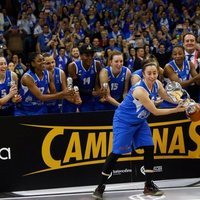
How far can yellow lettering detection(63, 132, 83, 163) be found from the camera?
24.5 ft

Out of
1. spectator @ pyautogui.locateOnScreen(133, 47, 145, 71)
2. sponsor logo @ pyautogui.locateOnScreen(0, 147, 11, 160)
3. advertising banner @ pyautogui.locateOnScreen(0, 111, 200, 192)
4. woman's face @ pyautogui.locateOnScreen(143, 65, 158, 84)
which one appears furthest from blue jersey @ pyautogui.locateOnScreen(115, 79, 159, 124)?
spectator @ pyautogui.locateOnScreen(133, 47, 145, 71)

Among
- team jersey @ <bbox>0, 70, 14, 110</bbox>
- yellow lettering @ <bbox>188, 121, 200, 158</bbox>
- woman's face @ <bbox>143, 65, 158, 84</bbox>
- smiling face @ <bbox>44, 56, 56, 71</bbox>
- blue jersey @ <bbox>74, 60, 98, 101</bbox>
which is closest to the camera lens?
woman's face @ <bbox>143, 65, 158, 84</bbox>

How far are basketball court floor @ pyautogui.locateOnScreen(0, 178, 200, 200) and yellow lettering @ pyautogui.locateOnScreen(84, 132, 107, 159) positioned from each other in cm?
45

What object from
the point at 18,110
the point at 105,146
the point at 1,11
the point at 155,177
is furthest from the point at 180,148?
the point at 1,11

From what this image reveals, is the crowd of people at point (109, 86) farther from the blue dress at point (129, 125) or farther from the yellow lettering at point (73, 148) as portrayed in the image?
the yellow lettering at point (73, 148)

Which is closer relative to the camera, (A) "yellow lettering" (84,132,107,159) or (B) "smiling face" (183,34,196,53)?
(A) "yellow lettering" (84,132,107,159)

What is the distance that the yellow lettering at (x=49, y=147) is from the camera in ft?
24.2

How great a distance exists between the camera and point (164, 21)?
17.5m

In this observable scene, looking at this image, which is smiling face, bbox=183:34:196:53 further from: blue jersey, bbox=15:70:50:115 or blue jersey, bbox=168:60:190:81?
blue jersey, bbox=15:70:50:115

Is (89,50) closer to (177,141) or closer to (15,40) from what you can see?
(177,141)

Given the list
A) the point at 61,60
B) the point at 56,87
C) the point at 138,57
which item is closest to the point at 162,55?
the point at 138,57

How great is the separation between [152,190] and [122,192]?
0.43 meters

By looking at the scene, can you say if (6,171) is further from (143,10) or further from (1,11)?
(143,10)

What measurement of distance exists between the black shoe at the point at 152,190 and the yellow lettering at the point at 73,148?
1071 mm
